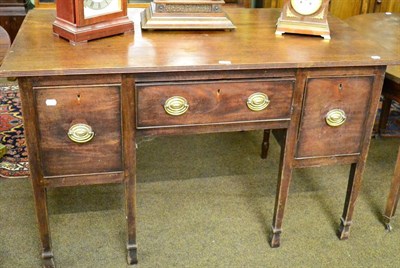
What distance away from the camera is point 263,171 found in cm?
255

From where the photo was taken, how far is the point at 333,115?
1.78m

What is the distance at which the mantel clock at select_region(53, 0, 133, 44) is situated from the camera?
1.72m

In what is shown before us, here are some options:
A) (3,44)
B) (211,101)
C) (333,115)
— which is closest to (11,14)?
(3,44)

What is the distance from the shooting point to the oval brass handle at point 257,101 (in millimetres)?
1692

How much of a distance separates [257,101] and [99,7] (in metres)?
0.63

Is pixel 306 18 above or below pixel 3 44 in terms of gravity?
Result: above

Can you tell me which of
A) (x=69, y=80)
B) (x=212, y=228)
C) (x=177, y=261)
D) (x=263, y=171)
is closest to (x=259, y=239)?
(x=212, y=228)

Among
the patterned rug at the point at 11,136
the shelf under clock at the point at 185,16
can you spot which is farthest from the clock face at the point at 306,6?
the patterned rug at the point at 11,136

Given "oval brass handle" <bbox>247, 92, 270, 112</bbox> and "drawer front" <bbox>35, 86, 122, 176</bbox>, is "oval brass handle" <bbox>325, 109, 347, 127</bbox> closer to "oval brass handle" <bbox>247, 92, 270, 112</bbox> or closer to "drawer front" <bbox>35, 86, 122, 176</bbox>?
"oval brass handle" <bbox>247, 92, 270, 112</bbox>

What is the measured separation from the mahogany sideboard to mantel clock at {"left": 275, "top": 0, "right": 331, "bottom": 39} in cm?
3

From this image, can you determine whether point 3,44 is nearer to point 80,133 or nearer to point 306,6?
point 80,133

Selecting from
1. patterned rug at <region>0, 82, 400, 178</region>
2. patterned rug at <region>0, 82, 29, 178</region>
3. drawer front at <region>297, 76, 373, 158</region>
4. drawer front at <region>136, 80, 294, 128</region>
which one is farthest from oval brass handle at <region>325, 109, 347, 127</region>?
patterned rug at <region>0, 82, 29, 178</region>

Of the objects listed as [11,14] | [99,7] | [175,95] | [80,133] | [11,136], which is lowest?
[11,136]

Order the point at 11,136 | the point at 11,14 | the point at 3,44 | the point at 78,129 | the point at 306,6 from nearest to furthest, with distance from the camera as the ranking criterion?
the point at 78,129, the point at 306,6, the point at 3,44, the point at 11,136, the point at 11,14
